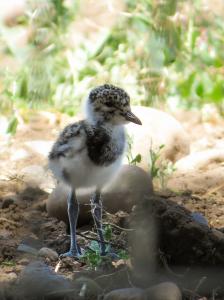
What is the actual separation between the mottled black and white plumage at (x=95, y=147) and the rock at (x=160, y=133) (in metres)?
1.26

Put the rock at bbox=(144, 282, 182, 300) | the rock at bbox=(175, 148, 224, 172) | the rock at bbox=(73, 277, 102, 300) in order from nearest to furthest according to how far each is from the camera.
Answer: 1. the rock at bbox=(144, 282, 182, 300)
2. the rock at bbox=(73, 277, 102, 300)
3. the rock at bbox=(175, 148, 224, 172)

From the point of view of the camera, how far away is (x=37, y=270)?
10.3 feet

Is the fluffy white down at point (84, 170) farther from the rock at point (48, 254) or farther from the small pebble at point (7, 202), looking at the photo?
the small pebble at point (7, 202)

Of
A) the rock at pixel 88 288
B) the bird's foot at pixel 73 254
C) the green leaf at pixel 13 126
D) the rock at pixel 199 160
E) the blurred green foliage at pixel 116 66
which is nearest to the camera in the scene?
the rock at pixel 88 288

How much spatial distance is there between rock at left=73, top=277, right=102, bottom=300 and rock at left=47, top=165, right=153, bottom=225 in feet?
3.02

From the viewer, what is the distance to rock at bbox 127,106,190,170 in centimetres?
500

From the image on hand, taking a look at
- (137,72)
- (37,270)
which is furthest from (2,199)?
(137,72)

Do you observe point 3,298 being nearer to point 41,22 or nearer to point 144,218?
point 144,218

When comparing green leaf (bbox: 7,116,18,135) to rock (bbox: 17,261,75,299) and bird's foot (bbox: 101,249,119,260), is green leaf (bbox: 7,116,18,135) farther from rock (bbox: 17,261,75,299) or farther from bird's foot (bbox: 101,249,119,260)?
rock (bbox: 17,261,75,299)

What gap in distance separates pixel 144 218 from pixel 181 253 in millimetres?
201

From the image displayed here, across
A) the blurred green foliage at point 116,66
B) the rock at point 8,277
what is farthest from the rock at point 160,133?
the rock at point 8,277

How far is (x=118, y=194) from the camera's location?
3980mm

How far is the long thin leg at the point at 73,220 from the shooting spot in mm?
3545

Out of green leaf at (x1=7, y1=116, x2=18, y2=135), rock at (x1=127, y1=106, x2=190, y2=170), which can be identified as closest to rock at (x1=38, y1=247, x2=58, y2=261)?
rock at (x1=127, y1=106, x2=190, y2=170)
